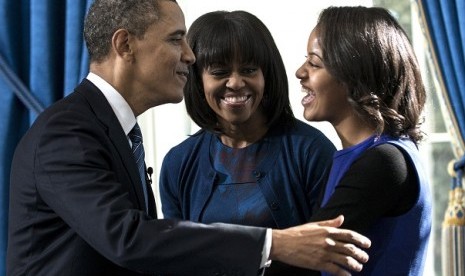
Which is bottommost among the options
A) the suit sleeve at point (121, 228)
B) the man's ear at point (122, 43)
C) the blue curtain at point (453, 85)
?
the blue curtain at point (453, 85)

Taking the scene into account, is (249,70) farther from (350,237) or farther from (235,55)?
(350,237)

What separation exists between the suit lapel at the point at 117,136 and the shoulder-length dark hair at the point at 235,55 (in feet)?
2.20

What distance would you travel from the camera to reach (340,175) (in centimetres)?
200

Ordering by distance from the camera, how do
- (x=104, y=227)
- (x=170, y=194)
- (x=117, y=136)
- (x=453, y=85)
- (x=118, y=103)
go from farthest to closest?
1. (x=453, y=85)
2. (x=170, y=194)
3. (x=118, y=103)
4. (x=117, y=136)
5. (x=104, y=227)

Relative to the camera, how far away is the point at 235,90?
102 inches

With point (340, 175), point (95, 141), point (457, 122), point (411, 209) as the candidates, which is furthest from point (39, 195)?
point (457, 122)

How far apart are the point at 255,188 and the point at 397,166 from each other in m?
0.70

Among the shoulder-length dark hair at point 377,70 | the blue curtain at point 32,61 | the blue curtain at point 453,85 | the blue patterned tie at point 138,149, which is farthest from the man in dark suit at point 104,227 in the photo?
the blue curtain at point 453,85

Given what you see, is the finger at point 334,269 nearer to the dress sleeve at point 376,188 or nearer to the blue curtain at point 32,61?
the dress sleeve at point 376,188

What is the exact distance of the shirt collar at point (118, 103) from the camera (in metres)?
2.07

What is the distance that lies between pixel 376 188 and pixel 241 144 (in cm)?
82

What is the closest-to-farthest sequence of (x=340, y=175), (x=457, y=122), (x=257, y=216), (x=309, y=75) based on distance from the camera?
(x=340, y=175) < (x=309, y=75) < (x=257, y=216) < (x=457, y=122)

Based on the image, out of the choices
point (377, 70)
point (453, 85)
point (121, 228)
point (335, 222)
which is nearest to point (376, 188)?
point (335, 222)

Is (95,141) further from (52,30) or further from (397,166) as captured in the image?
(52,30)
